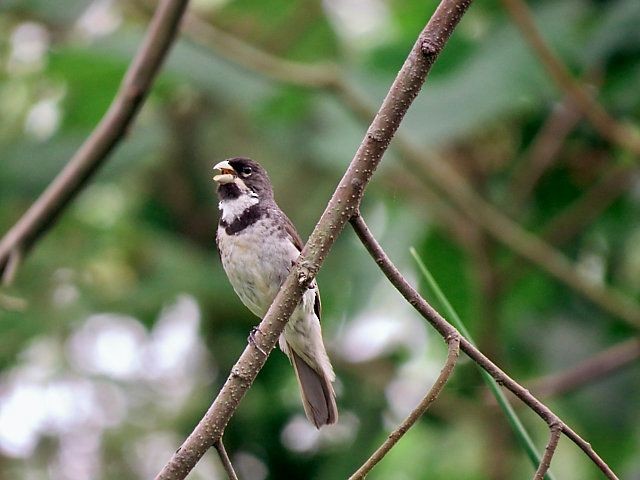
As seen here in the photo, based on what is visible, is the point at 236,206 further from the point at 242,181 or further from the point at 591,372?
the point at 591,372

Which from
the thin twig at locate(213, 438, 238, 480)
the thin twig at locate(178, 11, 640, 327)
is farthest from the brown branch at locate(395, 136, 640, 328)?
the thin twig at locate(213, 438, 238, 480)

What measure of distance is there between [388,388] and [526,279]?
33.4 inches

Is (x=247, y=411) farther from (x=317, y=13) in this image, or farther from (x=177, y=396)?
(x=317, y=13)

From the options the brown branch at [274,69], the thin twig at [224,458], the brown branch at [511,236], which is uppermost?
the brown branch at [274,69]

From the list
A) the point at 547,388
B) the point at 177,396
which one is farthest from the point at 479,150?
the point at 177,396

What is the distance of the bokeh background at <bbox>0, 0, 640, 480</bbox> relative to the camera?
4.83 metres

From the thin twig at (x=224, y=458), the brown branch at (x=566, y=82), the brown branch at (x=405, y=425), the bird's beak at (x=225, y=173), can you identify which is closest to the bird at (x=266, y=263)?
the bird's beak at (x=225, y=173)

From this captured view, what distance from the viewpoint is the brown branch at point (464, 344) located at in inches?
77.2

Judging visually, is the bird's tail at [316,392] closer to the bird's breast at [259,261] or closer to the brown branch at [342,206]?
the bird's breast at [259,261]

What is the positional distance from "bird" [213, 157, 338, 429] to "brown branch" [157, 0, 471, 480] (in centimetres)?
142

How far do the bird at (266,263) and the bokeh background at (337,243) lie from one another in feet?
2.99

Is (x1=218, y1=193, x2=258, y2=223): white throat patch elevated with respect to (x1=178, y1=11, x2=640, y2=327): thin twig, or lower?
lower

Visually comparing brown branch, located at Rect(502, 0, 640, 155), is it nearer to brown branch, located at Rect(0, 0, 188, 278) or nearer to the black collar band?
the black collar band

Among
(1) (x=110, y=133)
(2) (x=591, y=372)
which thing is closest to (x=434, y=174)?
(2) (x=591, y=372)
